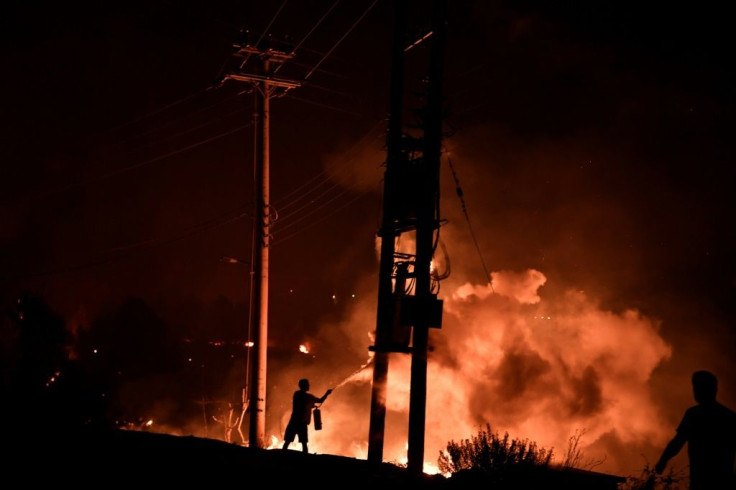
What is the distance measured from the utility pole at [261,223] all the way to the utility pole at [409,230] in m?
6.61

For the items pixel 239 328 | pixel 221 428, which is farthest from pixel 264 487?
pixel 239 328

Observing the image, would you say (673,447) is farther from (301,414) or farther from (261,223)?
(261,223)

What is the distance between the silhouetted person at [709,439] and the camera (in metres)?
6.71

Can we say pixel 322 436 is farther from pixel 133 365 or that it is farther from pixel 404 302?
pixel 133 365

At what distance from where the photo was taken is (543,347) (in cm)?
2772

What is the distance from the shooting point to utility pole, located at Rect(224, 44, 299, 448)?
18016 mm

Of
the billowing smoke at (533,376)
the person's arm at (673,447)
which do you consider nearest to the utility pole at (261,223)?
the billowing smoke at (533,376)

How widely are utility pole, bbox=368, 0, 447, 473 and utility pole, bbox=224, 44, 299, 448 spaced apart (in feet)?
21.7

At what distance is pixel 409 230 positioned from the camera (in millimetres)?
11438

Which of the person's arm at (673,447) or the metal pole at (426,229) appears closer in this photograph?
the person's arm at (673,447)

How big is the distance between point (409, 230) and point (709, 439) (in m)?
5.86

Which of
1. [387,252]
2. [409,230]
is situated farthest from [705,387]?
[387,252]

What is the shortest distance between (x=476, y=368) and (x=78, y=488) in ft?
65.3

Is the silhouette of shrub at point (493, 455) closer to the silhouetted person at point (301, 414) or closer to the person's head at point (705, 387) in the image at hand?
the silhouetted person at point (301, 414)
